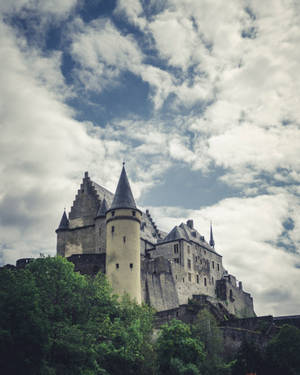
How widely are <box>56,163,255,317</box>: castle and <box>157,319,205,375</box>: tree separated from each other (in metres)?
Result: 11.0

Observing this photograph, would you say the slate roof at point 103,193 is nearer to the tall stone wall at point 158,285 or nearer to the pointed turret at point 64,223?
the pointed turret at point 64,223

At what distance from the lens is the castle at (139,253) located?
186ft

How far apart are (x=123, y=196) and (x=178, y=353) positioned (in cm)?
2140

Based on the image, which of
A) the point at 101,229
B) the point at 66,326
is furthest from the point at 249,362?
the point at 101,229

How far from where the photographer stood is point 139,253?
5766 centimetres

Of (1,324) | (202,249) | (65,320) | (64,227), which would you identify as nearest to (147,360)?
(65,320)

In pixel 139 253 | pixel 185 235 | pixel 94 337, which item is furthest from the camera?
pixel 185 235

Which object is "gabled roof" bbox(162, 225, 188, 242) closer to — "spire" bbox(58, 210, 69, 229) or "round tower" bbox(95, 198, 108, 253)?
"round tower" bbox(95, 198, 108, 253)

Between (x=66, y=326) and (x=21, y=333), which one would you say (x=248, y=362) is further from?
(x=21, y=333)

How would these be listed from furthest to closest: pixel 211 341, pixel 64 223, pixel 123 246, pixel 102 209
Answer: pixel 64 223 < pixel 102 209 < pixel 123 246 < pixel 211 341

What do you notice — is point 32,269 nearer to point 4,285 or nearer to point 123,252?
point 4,285

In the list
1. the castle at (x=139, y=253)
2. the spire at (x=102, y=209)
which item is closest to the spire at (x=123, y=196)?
the castle at (x=139, y=253)

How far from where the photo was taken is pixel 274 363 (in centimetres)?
4597

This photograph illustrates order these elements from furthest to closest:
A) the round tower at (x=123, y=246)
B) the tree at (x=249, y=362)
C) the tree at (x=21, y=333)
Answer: the round tower at (x=123, y=246) < the tree at (x=249, y=362) < the tree at (x=21, y=333)
